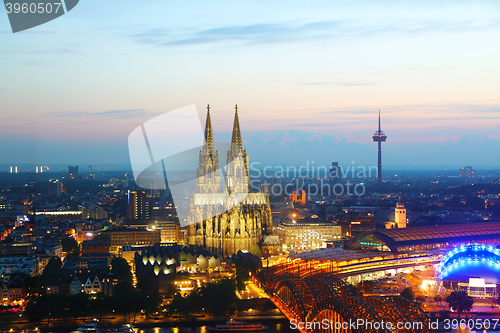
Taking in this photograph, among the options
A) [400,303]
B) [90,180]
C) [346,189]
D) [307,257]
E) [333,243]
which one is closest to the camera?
[400,303]

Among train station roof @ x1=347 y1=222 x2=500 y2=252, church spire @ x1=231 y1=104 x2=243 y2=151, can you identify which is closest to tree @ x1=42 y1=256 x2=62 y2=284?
church spire @ x1=231 y1=104 x2=243 y2=151

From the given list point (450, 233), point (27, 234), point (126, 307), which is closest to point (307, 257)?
point (450, 233)

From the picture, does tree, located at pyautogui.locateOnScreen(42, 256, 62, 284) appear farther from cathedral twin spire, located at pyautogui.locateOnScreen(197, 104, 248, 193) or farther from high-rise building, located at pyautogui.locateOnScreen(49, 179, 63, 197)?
high-rise building, located at pyautogui.locateOnScreen(49, 179, 63, 197)

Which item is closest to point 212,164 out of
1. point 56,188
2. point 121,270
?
point 121,270

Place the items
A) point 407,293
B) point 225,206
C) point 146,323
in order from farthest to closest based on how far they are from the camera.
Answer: point 225,206, point 407,293, point 146,323

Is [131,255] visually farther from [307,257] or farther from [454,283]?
[454,283]

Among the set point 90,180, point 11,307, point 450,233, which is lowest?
point 11,307

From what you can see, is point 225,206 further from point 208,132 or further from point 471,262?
point 471,262
